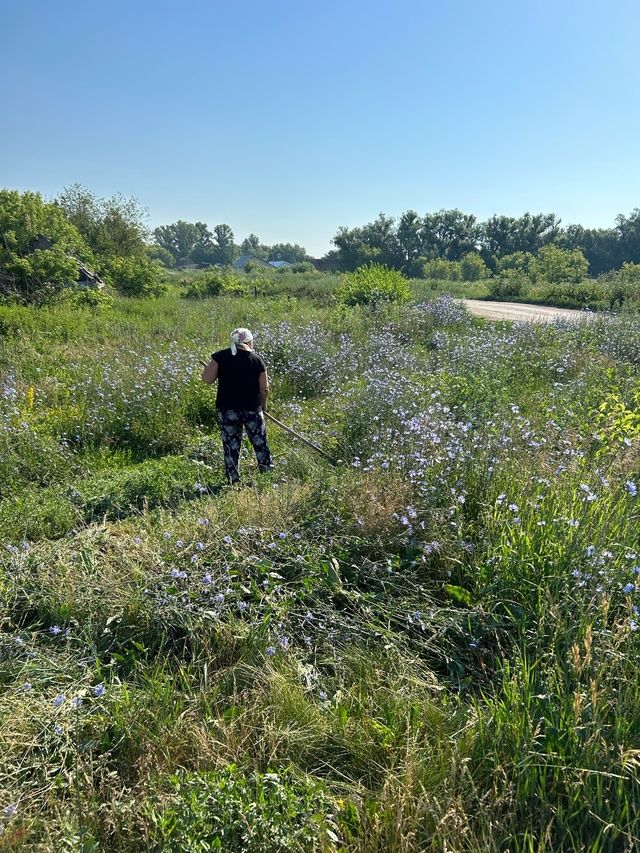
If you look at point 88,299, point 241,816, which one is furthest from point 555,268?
point 241,816

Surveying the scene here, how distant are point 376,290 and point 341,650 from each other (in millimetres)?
14668

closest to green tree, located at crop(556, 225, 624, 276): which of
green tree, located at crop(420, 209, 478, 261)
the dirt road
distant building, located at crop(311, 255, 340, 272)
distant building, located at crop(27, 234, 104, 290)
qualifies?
green tree, located at crop(420, 209, 478, 261)

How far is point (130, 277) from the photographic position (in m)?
21.9

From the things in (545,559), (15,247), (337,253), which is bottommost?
(545,559)

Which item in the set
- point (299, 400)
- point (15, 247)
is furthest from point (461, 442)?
point (15, 247)

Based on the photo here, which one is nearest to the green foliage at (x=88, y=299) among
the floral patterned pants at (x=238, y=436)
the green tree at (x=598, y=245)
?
the floral patterned pants at (x=238, y=436)

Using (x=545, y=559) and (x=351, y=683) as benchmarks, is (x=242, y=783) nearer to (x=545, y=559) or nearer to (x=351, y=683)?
(x=351, y=683)

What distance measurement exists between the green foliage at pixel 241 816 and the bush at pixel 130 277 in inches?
890

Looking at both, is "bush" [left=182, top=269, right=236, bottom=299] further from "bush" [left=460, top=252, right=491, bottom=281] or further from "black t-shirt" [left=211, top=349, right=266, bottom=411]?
"bush" [left=460, top=252, right=491, bottom=281]

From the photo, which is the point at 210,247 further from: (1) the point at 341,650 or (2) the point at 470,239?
(1) the point at 341,650

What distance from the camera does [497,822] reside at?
1731mm

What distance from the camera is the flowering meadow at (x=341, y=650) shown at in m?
1.79

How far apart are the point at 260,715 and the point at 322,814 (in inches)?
23.1

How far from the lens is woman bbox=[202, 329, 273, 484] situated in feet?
17.0
